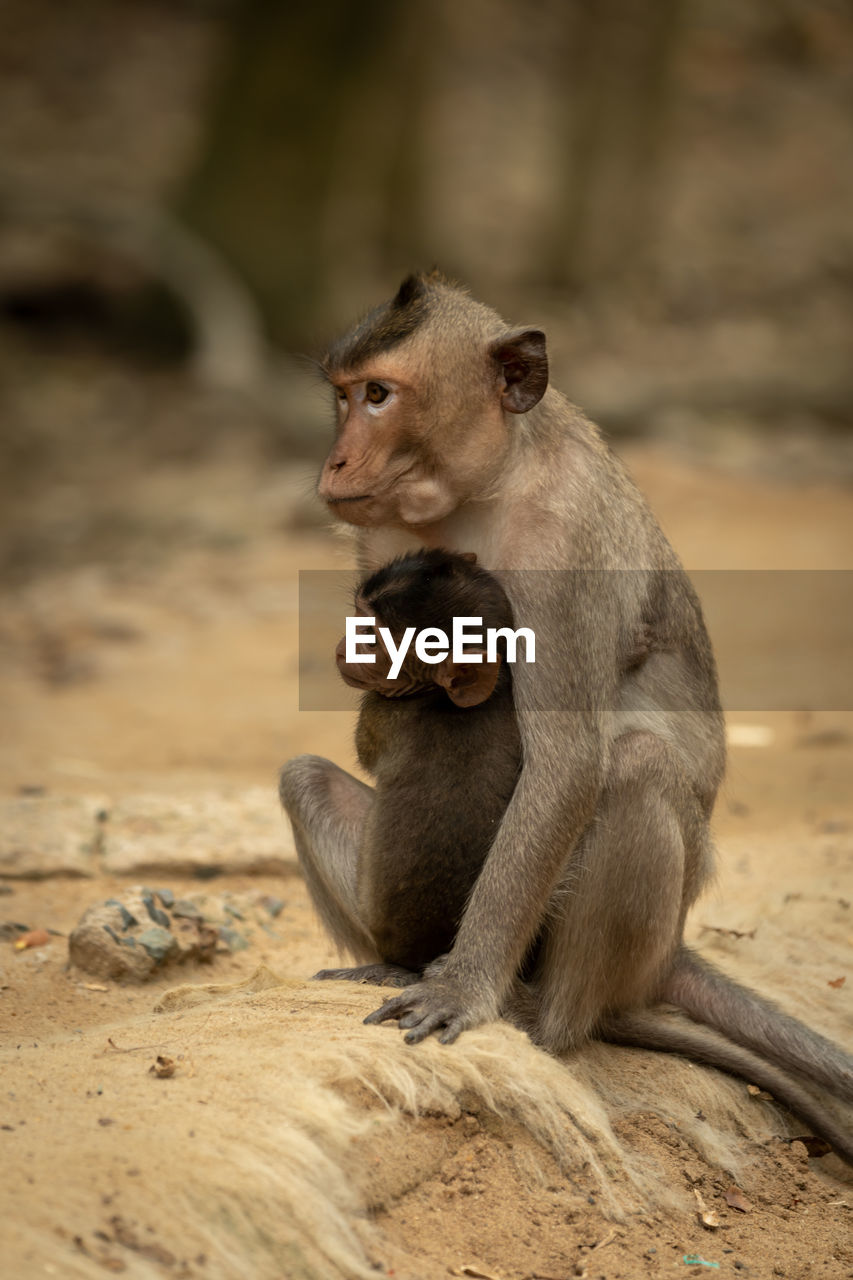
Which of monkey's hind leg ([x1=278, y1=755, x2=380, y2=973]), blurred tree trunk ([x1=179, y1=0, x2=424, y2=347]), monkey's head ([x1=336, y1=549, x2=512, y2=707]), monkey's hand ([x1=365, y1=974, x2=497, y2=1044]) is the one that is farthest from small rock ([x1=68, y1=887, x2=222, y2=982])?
blurred tree trunk ([x1=179, y1=0, x2=424, y2=347])

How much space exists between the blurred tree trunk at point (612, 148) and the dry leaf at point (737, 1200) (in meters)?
17.1

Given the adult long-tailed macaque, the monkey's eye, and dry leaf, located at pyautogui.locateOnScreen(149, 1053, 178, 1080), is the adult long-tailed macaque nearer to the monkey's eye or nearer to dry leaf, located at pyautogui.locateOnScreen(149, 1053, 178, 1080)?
the monkey's eye

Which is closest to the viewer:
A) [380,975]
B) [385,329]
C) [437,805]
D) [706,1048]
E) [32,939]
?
[437,805]

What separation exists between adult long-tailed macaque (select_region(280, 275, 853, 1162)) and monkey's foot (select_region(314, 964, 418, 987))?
266 mm

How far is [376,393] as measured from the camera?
4793mm

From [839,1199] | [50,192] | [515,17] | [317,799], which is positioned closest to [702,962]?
[839,1199]

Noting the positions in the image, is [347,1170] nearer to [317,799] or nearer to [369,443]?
[317,799]

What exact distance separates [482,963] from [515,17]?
29467 millimetres

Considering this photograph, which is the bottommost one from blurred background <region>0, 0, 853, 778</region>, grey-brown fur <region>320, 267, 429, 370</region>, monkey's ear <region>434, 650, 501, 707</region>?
monkey's ear <region>434, 650, 501, 707</region>

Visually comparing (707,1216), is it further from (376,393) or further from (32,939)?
(32,939)

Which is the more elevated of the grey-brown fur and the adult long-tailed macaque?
the grey-brown fur

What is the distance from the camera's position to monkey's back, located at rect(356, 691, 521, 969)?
473 centimetres

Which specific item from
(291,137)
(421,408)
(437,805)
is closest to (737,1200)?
(437,805)

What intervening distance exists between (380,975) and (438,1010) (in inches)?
23.3
